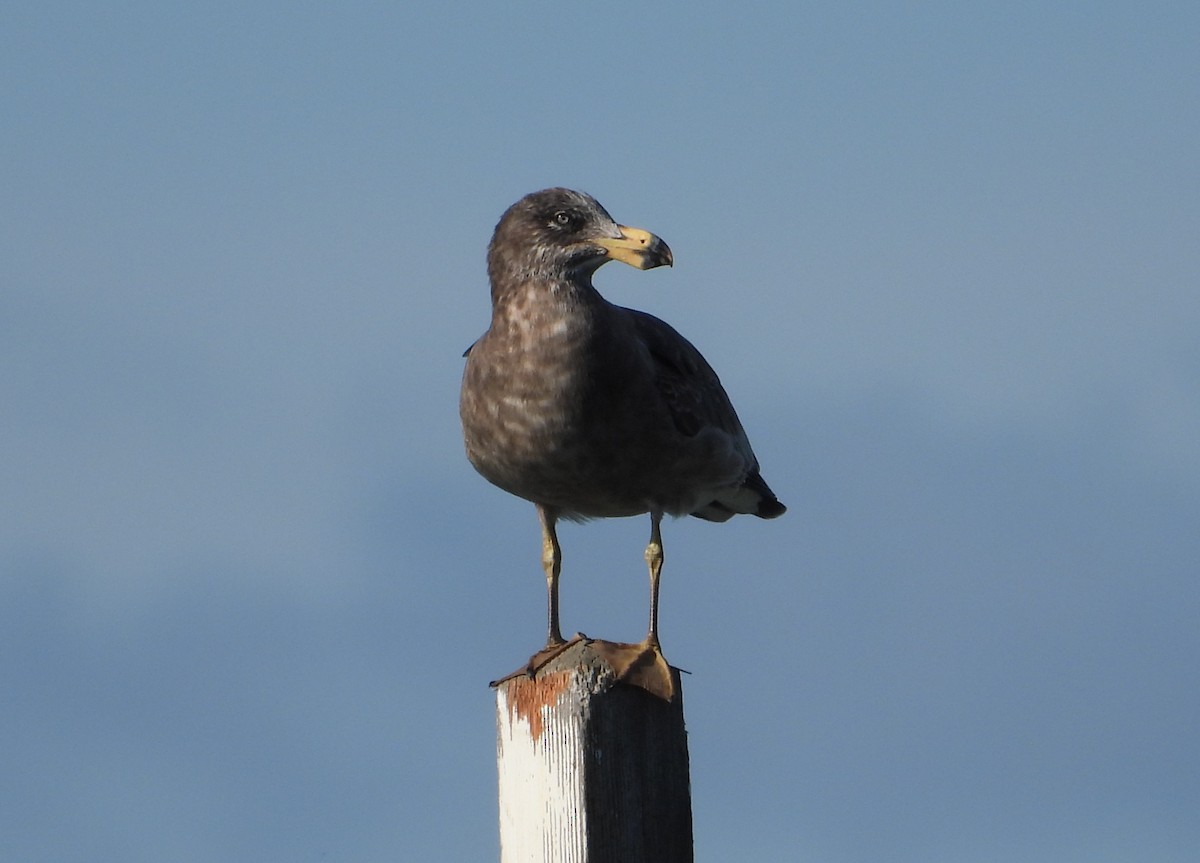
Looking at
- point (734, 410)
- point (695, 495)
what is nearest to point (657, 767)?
point (695, 495)

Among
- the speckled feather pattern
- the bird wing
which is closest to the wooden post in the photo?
the speckled feather pattern

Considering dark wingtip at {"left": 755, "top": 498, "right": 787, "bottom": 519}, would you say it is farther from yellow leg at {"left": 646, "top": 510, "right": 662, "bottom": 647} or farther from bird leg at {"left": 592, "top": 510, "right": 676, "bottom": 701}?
bird leg at {"left": 592, "top": 510, "right": 676, "bottom": 701}

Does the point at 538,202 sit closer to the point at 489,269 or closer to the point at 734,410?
the point at 489,269

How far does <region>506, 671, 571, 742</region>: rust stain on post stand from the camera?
6004 millimetres

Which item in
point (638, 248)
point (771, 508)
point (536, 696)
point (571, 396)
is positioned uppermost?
point (638, 248)

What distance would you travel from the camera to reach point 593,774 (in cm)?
581

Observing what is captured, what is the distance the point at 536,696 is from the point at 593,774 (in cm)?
38

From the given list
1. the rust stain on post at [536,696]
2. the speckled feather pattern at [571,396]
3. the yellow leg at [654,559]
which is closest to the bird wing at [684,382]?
the speckled feather pattern at [571,396]

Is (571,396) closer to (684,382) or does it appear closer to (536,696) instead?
(684,382)

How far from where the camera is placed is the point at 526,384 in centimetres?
870

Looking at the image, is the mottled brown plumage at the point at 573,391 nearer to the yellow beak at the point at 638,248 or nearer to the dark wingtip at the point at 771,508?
the yellow beak at the point at 638,248

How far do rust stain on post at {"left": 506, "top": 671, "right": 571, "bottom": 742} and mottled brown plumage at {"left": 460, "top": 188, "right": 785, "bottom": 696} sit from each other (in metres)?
2.21

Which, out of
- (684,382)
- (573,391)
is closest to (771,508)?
(684,382)

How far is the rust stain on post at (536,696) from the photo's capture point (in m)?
6.00
